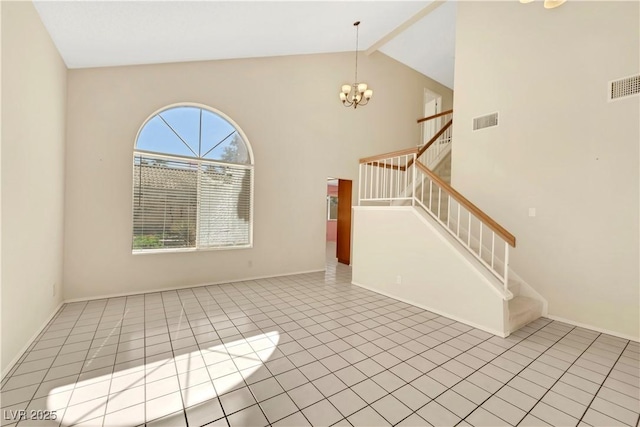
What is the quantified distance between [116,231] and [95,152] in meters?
1.20

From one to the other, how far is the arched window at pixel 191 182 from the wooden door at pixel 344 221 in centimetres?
254

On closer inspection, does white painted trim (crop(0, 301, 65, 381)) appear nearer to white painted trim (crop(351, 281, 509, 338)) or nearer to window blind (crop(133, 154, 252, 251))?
window blind (crop(133, 154, 252, 251))

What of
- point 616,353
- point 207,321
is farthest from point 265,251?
point 616,353

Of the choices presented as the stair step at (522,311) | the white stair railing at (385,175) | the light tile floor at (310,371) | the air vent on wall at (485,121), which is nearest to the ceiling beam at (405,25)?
the air vent on wall at (485,121)

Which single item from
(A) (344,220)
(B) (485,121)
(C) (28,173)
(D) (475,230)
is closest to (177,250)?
(C) (28,173)

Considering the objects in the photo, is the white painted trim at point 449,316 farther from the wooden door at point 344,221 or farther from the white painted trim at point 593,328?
the wooden door at point 344,221

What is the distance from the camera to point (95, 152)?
395cm

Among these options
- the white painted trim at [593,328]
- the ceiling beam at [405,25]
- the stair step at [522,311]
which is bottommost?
the white painted trim at [593,328]

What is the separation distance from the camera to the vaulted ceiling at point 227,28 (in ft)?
9.55

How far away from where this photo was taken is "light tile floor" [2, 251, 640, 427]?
182 centimetres

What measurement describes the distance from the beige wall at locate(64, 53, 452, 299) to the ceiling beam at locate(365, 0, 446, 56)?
376mm

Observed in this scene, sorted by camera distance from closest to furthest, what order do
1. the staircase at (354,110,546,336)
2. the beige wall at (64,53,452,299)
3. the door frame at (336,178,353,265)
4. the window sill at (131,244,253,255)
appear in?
the staircase at (354,110,546,336) < the beige wall at (64,53,452,299) < the window sill at (131,244,253,255) < the door frame at (336,178,353,265)

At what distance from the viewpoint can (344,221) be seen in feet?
23.2

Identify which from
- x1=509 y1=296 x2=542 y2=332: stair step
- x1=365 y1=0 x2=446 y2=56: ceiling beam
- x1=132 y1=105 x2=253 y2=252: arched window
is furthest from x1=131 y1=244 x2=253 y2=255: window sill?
x1=365 y1=0 x2=446 y2=56: ceiling beam
